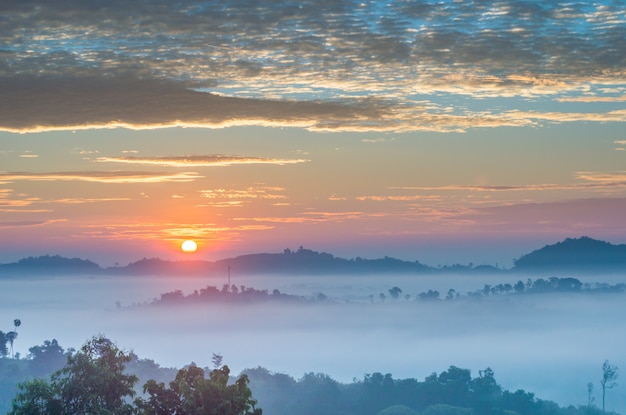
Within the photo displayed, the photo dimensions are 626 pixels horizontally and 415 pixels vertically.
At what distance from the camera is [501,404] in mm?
174375

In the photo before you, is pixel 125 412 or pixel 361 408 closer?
pixel 125 412

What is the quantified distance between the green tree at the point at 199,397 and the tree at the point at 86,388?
1.22 m

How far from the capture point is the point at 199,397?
2786 cm

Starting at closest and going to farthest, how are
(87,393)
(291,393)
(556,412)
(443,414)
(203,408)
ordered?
1. (203,408)
2. (87,393)
3. (443,414)
4. (556,412)
5. (291,393)

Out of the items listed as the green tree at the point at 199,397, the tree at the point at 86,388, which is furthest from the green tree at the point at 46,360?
the green tree at the point at 199,397

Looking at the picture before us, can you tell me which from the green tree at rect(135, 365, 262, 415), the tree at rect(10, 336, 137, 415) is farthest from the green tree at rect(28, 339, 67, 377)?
the green tree at rect(135, 365, 262, 415)

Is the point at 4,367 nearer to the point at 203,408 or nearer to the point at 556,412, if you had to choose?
the point at 556,412

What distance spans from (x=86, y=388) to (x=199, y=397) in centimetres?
471

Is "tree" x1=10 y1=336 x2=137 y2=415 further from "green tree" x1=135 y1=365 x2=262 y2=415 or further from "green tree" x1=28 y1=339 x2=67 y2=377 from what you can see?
"green tree" x1=28 y1=339 x2=67 y2=377

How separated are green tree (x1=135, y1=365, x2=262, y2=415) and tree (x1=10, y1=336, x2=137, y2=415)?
4.00ft

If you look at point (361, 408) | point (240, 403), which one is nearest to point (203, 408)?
point (240, 403)

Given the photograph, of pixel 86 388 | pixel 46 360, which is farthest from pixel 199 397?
pixel 46 360

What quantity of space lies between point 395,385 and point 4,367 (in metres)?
80.2

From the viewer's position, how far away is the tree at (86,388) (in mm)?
29141
